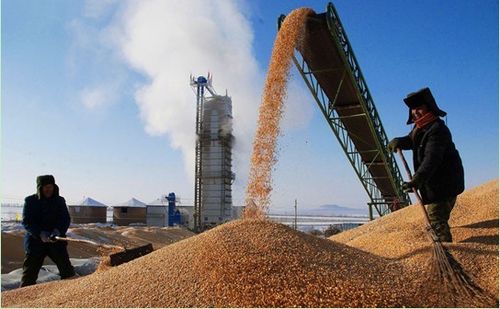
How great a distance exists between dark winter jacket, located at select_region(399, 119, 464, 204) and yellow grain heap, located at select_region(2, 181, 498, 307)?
410 millimetres

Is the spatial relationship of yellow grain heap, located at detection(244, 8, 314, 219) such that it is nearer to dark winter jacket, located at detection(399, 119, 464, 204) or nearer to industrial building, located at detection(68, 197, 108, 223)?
dark winter jacket, located at detection(399, 119, 464, 204)

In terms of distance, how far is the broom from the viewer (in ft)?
7.64

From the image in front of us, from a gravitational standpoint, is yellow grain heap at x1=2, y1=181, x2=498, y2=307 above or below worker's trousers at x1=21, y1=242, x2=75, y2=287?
above

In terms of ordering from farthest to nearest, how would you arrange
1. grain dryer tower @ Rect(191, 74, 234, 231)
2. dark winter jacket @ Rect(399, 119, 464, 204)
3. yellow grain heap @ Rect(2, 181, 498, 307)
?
1. grain dryer tower @ Rect(191, 74, 234, 231)
2. dark winter jacket @ Rect(399, 119, 464, 204)
3. yellow grain heap @ Rect(2, 181, 498, 307)

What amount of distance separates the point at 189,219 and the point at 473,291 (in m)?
22.4

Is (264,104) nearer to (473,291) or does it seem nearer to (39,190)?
(39,190)

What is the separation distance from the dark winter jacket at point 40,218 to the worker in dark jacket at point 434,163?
3717 millimetres

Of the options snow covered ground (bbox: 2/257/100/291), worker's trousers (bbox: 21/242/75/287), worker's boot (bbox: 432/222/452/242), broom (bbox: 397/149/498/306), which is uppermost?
worker's boot (bbox: 432/222/452/242)

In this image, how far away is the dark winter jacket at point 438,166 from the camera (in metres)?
3.25

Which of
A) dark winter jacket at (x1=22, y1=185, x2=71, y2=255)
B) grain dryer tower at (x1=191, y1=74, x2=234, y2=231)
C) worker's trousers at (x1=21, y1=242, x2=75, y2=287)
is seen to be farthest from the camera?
grain dryer tower at (x1=191, y1=74, x2=234, y2=231)

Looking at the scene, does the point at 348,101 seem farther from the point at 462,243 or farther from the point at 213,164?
the point at 213,164

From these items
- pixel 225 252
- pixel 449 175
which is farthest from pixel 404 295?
pixel 449 175

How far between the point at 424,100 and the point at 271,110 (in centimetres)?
291

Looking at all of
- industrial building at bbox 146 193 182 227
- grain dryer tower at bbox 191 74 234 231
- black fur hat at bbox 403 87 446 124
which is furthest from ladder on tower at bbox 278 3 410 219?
industrial building at bbox 146 193 182 227
